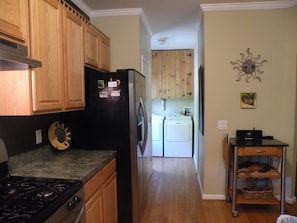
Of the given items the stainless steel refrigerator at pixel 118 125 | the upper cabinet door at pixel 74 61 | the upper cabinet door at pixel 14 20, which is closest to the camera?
the upper cabinet door at pixel 14 20

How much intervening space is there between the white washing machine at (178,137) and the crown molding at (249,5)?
290 centimetres

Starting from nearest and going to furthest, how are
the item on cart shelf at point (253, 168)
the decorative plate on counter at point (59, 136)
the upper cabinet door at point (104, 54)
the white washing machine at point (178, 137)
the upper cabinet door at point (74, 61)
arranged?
1. the upper cabinet door at point (74, 61)
2. the decorative plate on counter at point (59, 136)
3. the item on cart shelf at point (253, 168)
4. the upper cabinet door at point (104, 54)
5. the white washing machine at point (178, 137)

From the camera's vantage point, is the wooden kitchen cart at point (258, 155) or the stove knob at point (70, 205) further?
the wooden kitchen cart at point (258, 155)

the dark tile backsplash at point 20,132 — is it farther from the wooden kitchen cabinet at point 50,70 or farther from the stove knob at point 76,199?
A: the stove knob at point 76,199

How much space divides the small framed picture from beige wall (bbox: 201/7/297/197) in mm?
47

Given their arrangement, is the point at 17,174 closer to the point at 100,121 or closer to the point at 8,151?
the point at 8,151

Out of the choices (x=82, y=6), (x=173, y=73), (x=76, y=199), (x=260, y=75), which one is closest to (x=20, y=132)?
(x=76, y=199)

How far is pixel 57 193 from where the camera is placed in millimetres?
1397

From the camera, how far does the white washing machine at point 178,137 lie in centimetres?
553

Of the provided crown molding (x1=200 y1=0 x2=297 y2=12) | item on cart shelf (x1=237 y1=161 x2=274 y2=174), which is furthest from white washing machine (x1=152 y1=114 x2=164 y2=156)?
crown molding (x1=200 y1=0 x2=297 y2=12)

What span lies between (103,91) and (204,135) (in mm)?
1552

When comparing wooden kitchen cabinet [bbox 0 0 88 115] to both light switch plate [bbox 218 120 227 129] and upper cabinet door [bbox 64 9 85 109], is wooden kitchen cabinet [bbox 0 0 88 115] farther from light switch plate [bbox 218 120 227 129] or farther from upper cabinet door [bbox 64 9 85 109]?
light switch plate [bbox 218 120 227 129]

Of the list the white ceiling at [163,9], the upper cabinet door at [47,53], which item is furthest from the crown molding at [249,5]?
the upper cabinet door at [47,53]

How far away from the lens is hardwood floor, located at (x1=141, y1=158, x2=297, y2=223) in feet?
9.05
